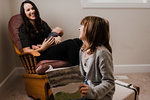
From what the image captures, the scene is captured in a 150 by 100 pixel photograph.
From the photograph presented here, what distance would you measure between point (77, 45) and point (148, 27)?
147cm

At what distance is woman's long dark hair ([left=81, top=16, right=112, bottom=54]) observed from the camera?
1218 millimetres

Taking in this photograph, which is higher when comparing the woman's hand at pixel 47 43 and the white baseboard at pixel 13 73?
the woman's hand at pixel 47 43

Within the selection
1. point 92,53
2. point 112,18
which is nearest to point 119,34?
point 112,18

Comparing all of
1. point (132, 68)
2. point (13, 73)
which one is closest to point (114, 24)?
point (132, 68)

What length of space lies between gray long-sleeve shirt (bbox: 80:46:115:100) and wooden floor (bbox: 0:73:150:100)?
115 cm

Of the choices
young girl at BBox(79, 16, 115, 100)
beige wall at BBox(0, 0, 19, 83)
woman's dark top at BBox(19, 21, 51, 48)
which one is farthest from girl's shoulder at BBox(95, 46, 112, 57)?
beige wall at BBox(0, 0, 19, 83)

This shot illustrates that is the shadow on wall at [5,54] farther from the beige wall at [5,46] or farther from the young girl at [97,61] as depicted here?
the young girl at [97,61]

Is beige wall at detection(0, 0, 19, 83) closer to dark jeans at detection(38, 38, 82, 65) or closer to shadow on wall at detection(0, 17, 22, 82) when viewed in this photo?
shadow on wall at detection(0, 17, 22, 82)

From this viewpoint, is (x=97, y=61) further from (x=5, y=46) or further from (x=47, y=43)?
(x=5, y=46)

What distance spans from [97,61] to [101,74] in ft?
0.31

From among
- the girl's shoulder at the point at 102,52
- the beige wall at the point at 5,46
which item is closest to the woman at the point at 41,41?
the beige wall at the point at 5,46

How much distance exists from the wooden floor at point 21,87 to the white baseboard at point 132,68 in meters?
0.10

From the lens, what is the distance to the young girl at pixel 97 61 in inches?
45.8

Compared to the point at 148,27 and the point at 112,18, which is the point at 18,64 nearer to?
the point at 112,18
